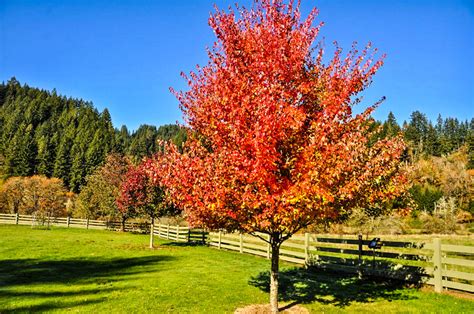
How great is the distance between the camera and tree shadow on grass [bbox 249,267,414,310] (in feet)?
39.9

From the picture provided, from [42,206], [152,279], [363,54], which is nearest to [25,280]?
[152,279]

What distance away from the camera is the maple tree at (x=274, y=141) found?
27.2 feet

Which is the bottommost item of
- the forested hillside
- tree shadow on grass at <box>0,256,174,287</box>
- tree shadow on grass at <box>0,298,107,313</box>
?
tree shadow on grass at <box>0,256,174,287</box>

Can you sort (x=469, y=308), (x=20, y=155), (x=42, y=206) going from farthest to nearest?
1. (x=20, y=155)
2. (x=42, y=206)
3. (x=469, y=308)


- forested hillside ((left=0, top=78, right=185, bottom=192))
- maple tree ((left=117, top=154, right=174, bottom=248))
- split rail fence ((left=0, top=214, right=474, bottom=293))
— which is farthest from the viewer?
forested hillside ((left=0, top=78, right=185, bottom=192))

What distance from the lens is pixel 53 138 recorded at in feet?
413

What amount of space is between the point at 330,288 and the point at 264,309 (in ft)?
13.8

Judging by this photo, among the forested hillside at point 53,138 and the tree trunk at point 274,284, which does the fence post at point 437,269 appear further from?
the forested hillside at point 53,138

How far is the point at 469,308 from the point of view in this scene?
10430 millimetres

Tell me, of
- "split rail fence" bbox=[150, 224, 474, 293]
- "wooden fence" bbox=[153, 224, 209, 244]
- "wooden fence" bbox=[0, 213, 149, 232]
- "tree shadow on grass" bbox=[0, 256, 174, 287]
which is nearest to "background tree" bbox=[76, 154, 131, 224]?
"wooden fence" bbox=[0, 213, 149, 232]

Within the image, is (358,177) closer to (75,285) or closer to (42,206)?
(75,285)

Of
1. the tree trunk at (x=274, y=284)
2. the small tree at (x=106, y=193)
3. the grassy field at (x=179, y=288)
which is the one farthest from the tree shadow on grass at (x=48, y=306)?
the small tree at (x=106, y=193)

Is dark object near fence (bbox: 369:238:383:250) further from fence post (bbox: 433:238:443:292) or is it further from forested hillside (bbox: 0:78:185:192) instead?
forested hillside (bbox: 0:78:185:192)

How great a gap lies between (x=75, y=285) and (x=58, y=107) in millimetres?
179343
